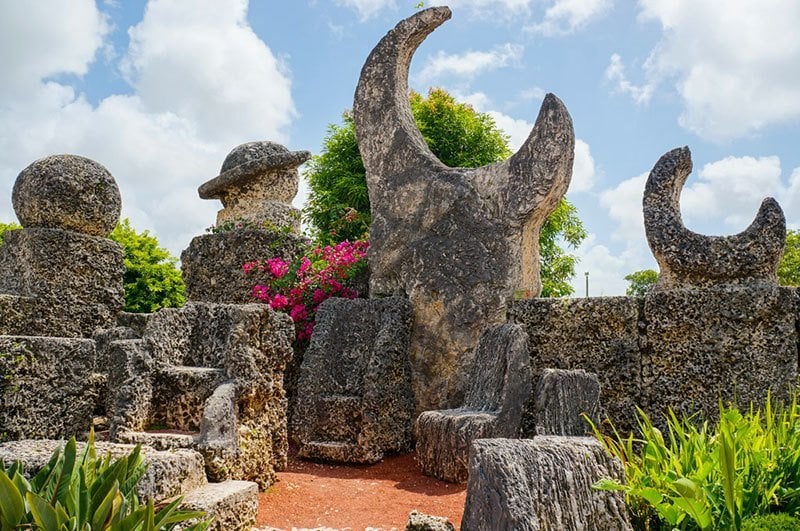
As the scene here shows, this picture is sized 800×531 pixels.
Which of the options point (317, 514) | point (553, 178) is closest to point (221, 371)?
point (317, 514)

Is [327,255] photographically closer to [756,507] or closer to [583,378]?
[583,378]

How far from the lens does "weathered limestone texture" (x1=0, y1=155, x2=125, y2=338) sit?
7250 mm

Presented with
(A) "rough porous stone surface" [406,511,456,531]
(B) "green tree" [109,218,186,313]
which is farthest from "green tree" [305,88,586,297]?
(A) "rough porous stone surface" [406,511,456,531]

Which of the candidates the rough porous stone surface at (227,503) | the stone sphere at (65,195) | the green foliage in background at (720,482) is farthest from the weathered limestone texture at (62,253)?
the green foliage in background at (720,482)

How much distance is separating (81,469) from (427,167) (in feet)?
17.3

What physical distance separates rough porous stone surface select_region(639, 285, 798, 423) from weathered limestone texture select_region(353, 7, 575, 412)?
1516 mm

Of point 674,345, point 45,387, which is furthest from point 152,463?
point 674,345

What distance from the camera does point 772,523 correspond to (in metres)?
2.80

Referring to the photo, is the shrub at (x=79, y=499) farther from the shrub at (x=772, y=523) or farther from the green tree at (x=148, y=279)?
the green tree at (x=148, y=279)

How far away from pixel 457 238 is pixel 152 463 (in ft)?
13.1

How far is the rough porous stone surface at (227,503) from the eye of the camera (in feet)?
12.7

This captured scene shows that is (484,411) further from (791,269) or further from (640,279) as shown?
(640,279)

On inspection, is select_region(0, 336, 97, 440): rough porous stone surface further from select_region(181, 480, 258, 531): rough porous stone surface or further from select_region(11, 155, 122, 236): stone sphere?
select_region(11, 155, 122, 236): stone sphere

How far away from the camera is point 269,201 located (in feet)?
31.2
